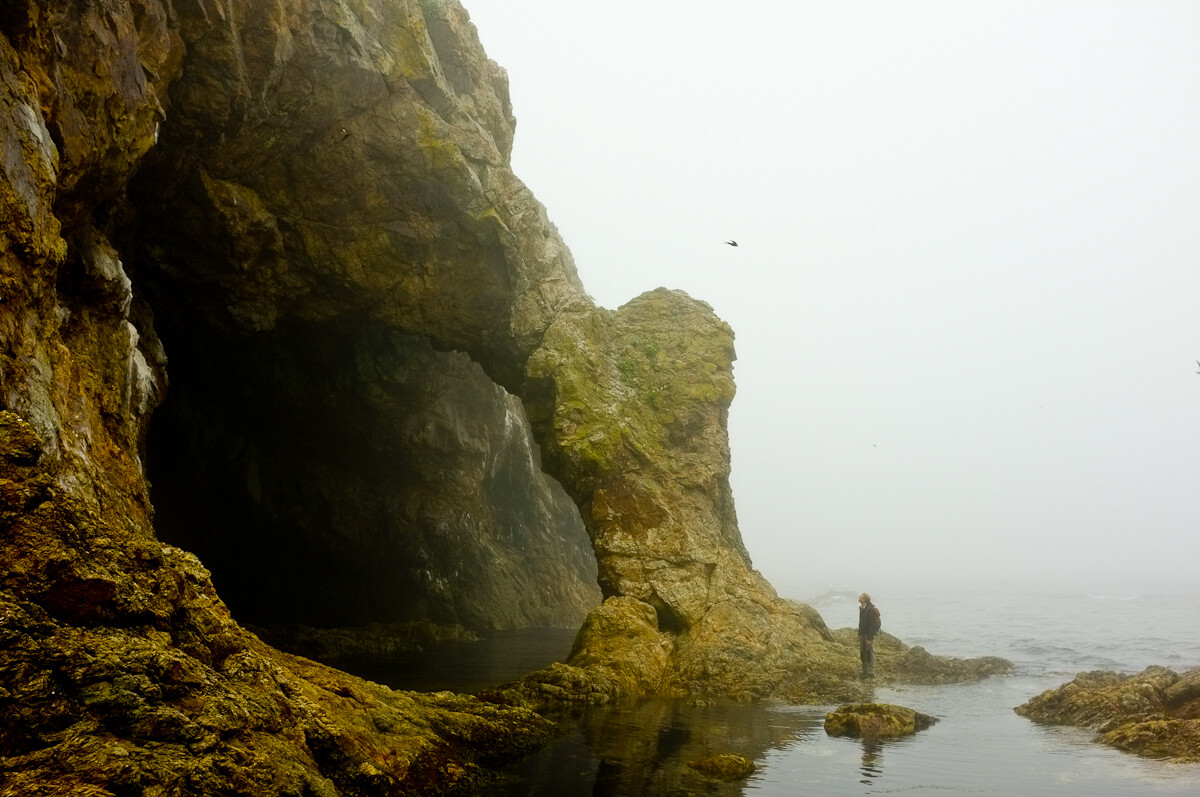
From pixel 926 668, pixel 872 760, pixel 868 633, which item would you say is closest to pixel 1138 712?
pixel 872 760

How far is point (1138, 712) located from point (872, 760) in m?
7.35

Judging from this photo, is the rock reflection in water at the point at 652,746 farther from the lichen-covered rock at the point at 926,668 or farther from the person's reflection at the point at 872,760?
the lichen-covered rock at the point at 926,668

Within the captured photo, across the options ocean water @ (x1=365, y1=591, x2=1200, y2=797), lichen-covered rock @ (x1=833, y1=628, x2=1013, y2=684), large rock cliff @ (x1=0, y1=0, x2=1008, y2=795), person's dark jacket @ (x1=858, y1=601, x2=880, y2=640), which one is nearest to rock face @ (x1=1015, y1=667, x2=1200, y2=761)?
ocean water @ (x1=365, y1=591, x2=1200, y2=797)

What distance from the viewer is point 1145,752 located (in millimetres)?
13586

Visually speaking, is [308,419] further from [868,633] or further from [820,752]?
[820,752]

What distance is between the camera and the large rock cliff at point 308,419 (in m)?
7.54

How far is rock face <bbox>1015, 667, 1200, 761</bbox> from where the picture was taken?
45.6 ft

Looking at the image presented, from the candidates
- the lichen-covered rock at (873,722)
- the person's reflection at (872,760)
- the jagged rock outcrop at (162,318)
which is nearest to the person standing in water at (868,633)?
the lichen-covered rock at (873,722)

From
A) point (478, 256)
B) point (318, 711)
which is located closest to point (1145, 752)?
point (318, 711)

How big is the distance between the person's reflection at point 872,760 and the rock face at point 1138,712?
170 inches

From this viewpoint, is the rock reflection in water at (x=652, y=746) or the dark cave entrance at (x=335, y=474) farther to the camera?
the dark cave entrance at (x=335, y=474)

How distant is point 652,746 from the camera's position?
44.9 feet

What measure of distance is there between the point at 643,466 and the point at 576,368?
12.7 ft

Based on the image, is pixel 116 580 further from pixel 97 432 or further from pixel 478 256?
pixel 478 256
